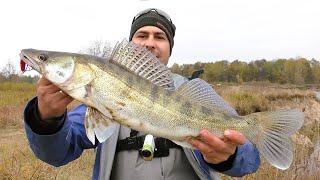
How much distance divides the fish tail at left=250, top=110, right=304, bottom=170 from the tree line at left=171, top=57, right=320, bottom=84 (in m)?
85.8

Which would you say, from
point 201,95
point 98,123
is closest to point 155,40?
point 201,95

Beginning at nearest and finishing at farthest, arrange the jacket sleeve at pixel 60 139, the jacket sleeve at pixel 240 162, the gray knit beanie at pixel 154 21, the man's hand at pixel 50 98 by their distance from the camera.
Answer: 1. the man's hand at pixel 50 98
2. the jacket sleeve at pixel 60 139
3. the jacket sleeve at pixel 240 162
4. the gray knit beanie at pixel 154 21

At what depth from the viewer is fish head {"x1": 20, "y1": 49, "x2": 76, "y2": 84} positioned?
9.34 ft

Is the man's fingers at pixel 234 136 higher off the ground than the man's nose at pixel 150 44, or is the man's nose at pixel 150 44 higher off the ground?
the man's nose at pixel 150 44

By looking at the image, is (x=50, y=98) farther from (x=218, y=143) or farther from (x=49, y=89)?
(x=218, y=143)

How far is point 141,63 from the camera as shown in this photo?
9.99 feet

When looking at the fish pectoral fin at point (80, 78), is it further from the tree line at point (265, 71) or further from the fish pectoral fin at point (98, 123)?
the tree line at point (265, 71)

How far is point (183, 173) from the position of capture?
3703 millimetres

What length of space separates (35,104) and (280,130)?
1798mm

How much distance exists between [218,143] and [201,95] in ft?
1.21

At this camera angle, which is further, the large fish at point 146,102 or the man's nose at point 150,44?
the man's nose at point 150,44

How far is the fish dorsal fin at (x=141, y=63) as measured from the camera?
300 cm

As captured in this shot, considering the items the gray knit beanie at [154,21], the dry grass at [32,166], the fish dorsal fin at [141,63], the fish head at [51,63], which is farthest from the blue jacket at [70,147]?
the dry grass at [32,166]

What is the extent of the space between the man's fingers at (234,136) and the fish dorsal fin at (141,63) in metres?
0.53
